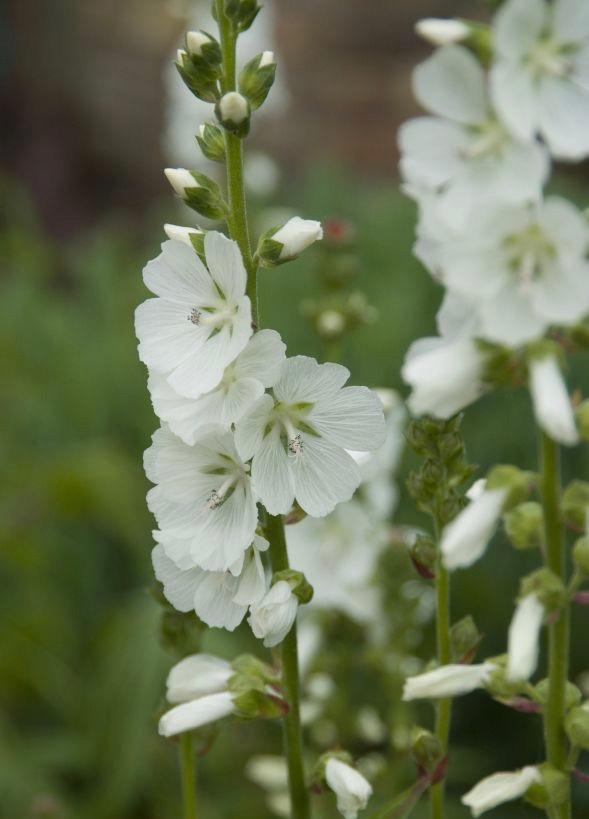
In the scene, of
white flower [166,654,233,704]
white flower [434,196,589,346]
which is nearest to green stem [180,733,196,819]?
white flower [166,654,233,704]

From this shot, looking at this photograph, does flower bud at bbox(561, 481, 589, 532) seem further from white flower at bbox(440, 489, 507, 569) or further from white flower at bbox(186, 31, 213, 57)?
white flower at bbox(186, 31, 213, 57)

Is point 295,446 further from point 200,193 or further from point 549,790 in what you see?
point 549,790

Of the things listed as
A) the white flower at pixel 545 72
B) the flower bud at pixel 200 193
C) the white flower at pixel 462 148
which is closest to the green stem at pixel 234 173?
the flower bud at pixel 200 193

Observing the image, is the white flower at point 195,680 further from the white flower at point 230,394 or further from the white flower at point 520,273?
the white flower at point 520,273

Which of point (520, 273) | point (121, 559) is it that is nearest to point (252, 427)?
point (520, 273)

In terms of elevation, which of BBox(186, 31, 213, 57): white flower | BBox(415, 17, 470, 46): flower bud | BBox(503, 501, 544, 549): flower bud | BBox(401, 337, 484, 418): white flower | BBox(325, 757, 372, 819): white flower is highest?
BBox(415, 17, 470, 46): flower bud

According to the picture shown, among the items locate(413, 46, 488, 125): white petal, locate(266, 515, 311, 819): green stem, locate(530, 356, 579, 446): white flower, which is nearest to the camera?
locate(530, 356, 579, 446): white flower
